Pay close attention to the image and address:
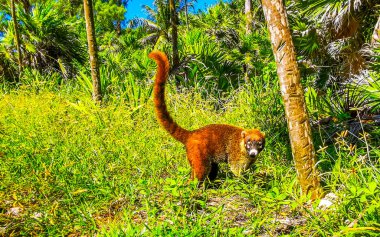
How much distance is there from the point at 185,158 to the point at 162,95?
3.47 ft

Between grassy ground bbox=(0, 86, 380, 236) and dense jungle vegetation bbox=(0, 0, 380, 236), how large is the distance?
0.05 feet

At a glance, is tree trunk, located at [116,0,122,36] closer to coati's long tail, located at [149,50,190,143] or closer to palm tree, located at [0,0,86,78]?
palm tree, located at [0,0,86,78]

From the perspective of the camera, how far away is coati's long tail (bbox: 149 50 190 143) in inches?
149

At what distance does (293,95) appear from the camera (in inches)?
131

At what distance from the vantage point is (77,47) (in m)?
12.4

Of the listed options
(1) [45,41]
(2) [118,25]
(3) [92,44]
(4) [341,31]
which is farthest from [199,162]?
(2) [118,25]

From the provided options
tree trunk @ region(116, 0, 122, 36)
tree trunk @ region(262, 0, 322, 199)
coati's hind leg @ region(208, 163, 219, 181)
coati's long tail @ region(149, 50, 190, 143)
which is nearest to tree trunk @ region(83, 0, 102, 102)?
coati's long tail @ region(149, 50, 190, 143)

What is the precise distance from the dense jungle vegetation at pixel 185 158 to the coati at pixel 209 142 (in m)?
0.16

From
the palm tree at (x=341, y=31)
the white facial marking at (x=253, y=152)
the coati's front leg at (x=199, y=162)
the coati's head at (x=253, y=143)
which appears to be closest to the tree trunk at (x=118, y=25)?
the palm tree at (x=341, y=31)

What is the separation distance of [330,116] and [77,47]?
9.03 meters

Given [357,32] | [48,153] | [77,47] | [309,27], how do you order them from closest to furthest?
[48,153]
[357,32]
[309,27]
[77,47]

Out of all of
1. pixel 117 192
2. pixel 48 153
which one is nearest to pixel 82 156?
pixel 48 153

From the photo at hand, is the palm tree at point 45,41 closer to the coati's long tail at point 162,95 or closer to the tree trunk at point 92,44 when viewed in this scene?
the tree trunk at point 92,44

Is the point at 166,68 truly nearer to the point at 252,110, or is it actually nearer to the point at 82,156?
the point at 82,156
